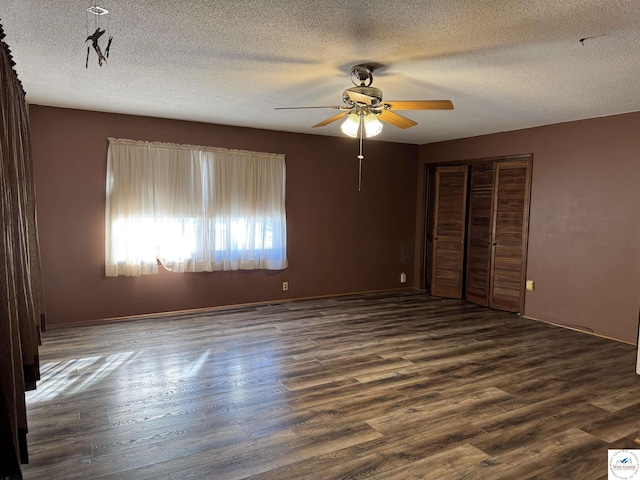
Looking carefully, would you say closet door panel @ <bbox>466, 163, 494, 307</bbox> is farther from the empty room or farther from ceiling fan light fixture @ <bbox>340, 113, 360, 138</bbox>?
ceiling fan light fixture @ <bbox>340, 113, 360, 138</bbox>

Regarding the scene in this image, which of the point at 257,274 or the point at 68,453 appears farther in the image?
the point at 257,274

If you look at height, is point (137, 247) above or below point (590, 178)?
below

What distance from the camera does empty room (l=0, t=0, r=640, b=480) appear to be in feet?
7.72

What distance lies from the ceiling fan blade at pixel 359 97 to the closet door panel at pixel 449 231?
3704 millimetres

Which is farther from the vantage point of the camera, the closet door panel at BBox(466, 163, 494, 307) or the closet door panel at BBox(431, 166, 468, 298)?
the closet door panel at BBox(431, 166, 468, 298)

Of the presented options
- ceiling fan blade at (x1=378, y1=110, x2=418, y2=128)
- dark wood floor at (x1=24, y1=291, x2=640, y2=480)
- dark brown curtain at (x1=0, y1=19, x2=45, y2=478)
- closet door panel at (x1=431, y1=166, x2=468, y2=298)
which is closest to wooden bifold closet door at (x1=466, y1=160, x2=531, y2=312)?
closet door panel at (x1=431, y1=166, x2=468, y2=298)

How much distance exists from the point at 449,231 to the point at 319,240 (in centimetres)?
201

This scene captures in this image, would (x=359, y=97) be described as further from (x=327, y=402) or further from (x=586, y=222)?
(x=586, y=222)

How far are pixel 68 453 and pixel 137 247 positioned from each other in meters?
2.97

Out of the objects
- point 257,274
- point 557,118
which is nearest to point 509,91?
point 557,118

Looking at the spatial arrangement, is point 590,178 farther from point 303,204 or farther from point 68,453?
point 68,453

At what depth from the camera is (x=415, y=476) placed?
2199mm

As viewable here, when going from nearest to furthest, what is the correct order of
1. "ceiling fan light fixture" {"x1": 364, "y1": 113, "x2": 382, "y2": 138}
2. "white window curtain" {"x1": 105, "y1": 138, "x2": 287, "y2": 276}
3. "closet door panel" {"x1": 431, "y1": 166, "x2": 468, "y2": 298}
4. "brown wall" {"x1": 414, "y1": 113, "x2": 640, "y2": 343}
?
"ceiling fan light fixture" {"x1": 364, "y1": 113, "x2": 382, "y2": 138} → "brown wall" {"x1": 414, "y1": 113, "x2": 640, "y2": 343} → "white window curtain" {"x1": 105, "y1": 138, "x2": 287, "y2": 276} → "closet door panel" {"x1": 431, "y1": 166, "x2": 468, "y2": 298}

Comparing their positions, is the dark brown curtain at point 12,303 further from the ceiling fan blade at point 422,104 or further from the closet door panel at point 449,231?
the closet door panel at point 449,231
